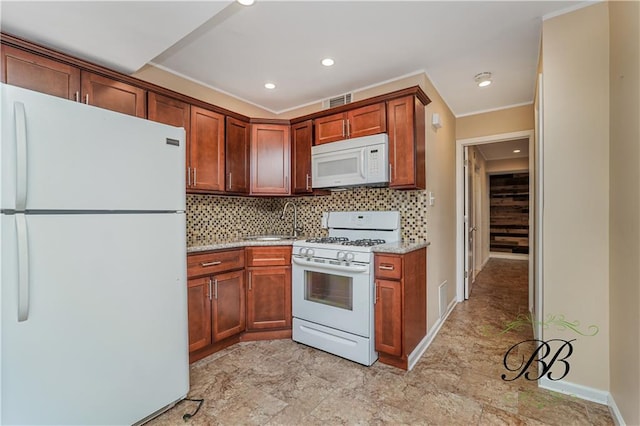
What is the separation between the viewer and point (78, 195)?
144 centimetres

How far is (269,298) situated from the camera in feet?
9.39

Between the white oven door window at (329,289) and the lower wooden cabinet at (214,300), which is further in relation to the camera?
the white oven door window at (329,289)

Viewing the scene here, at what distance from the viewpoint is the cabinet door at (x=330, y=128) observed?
2.90 metres

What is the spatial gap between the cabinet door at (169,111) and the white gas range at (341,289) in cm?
131

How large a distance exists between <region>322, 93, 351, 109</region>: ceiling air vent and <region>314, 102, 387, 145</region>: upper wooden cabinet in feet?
1.21

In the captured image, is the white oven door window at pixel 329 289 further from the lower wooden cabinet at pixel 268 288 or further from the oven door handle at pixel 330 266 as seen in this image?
the lower wooden cabinet at pixel 268 288

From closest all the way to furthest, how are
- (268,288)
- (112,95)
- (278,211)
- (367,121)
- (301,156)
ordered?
1. (112,95)
2. (367,121)
3. (268,288)
4. (301,156)
5. (278,211)

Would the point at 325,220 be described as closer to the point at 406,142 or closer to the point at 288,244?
the point at 288,244

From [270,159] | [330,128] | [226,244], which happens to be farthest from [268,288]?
[330,128]

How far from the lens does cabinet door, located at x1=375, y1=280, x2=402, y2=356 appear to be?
7.50 ft

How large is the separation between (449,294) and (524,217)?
5.43 metres

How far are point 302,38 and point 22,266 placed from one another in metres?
2.12

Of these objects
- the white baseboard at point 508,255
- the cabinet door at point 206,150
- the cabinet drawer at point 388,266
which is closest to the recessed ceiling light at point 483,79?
the cabinet drawer at point 388,266

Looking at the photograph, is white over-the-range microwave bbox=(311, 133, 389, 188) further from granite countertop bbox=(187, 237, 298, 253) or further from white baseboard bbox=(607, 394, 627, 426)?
white baseboard bbox=(607, 394, 627, 426)
